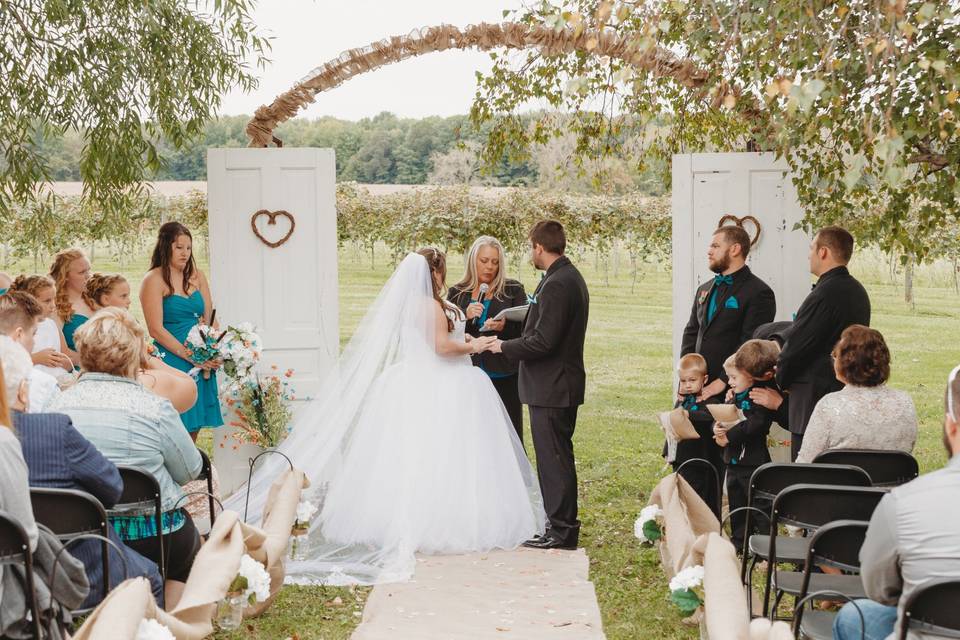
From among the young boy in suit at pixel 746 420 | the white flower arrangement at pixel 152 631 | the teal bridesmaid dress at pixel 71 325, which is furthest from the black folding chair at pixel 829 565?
the teal bridesmaid dress at pixel 71 325

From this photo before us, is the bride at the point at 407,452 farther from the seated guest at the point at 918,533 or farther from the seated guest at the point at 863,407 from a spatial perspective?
the seated guest at the point at 918,533

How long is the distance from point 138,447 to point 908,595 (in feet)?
8.49

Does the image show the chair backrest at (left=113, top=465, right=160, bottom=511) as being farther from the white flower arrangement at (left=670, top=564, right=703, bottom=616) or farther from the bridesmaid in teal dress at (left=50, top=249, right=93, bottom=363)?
the bridesmaid in teal dress at (left=50, top=249, right=93, bottom=363)

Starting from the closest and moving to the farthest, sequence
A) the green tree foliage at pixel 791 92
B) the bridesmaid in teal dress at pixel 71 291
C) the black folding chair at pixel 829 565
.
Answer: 1. the black folding chair at pixel 829 565
2. the green tree foliage at pixel 791 92
3. the bridesmaid in teal dress at pixel 71 291

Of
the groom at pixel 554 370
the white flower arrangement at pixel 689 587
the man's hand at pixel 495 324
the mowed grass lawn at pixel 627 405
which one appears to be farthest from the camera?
the man's hand at pixel 495 324

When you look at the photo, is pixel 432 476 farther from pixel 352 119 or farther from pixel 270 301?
pixel 352 119

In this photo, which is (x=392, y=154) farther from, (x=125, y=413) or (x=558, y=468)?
(x=125, y=413)

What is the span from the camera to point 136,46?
6.40 m

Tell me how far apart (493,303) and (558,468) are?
1.48 metres

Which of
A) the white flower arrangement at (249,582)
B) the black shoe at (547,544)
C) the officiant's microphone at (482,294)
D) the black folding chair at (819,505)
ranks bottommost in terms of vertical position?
the black shoe at (547,544)

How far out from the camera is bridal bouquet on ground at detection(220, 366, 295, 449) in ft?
21.6

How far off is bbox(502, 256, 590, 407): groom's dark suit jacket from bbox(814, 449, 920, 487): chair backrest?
1.82 m

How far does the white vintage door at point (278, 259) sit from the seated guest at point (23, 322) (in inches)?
85.2

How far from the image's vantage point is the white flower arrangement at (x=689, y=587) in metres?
3.68
